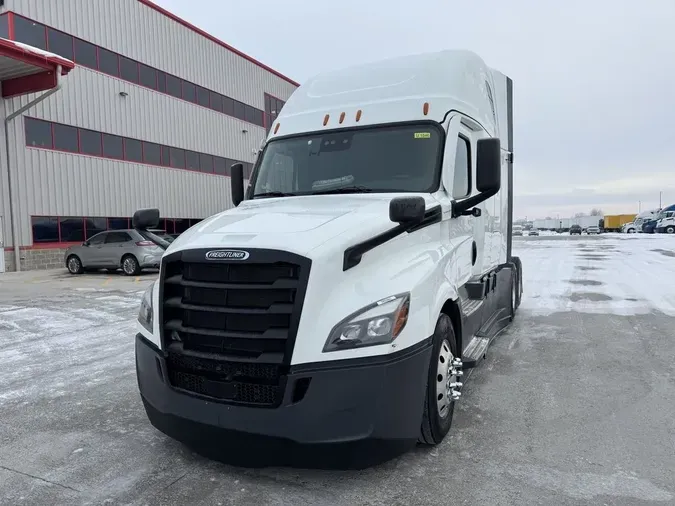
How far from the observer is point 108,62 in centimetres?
2136

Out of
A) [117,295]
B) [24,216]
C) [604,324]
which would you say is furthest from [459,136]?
[24,216]

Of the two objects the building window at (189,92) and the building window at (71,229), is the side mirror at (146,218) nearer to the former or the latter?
the building window at (71,229)

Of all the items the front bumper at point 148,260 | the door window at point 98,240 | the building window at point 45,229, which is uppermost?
the building window at point 45,229

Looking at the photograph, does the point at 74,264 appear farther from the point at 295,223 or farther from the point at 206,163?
the point at 295,223

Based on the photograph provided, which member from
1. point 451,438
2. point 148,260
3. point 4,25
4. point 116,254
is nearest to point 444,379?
point 451,438

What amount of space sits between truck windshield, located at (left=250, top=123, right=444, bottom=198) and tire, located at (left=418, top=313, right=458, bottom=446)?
1.19 m

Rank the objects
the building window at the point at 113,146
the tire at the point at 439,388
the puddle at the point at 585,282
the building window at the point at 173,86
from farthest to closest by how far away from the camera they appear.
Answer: the building window at the point at 173,86, the building window at the point at 113,146, the puddle at the point at 585,282, the tire at the point at 439,388

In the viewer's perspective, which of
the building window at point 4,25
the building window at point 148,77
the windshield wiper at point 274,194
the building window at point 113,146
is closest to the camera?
the windshield wiper at point 274,194

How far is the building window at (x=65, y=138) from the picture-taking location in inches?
766

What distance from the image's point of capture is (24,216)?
1850cm

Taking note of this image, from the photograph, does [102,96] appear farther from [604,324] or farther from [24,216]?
[604,324]

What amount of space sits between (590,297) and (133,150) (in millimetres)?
19911

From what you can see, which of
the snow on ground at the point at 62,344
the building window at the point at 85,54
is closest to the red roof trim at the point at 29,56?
the building window at the point at 85,54

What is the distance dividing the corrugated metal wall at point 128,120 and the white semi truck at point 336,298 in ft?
58.2
